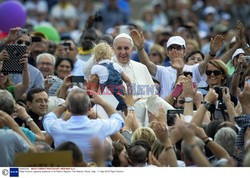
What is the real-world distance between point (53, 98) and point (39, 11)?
41.7ft

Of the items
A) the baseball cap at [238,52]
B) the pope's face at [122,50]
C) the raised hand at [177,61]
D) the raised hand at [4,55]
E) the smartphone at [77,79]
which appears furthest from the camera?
the baseball cap at [238,52]

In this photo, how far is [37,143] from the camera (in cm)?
1085

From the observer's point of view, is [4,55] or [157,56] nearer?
[4,55]

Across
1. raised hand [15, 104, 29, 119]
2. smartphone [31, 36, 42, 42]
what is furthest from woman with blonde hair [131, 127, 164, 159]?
smartphone [31, 36, 42, 42]

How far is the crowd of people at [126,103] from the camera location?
1056 cm

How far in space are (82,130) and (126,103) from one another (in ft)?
6.51

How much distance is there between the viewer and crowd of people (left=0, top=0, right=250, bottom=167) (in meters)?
10.6

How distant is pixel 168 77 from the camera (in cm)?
1434

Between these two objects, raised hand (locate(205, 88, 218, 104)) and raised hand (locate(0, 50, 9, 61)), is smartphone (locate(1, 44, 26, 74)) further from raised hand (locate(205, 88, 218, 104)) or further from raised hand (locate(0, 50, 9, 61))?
raised hand (locate(205, 88, 218, 104))

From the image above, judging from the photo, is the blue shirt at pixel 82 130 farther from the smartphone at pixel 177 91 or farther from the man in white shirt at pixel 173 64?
the man in white shirt at pixel 173 64

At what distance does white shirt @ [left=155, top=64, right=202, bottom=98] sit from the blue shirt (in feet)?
11.3

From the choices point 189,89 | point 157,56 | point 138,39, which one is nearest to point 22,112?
point 189,89

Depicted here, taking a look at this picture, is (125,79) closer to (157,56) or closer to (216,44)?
(216,44)

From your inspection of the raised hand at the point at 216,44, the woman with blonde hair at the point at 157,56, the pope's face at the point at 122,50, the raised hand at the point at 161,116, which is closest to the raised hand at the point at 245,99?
the raised hand at the point at 161,116
